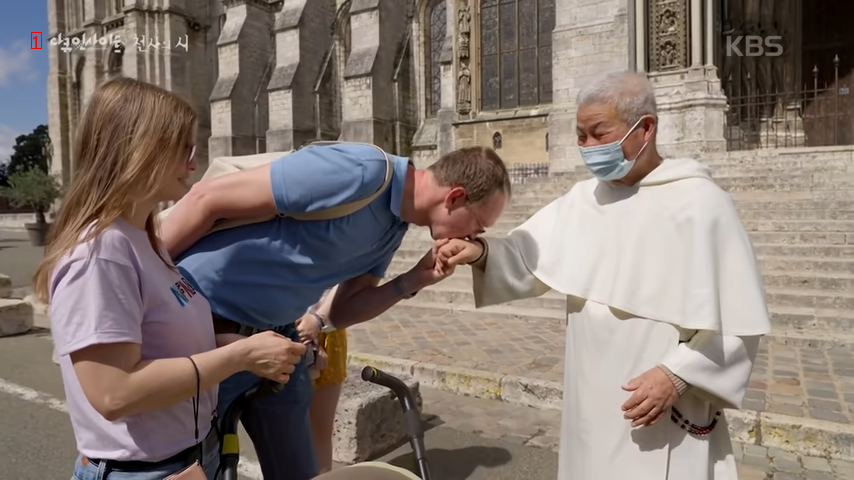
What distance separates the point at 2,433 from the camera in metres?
3.88

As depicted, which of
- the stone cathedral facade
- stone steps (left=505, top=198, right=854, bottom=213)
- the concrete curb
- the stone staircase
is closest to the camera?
the concrete curb

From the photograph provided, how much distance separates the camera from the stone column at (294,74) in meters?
19.7

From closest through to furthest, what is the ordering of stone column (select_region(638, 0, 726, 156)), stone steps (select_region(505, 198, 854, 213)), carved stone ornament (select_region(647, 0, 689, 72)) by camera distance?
stone steps (select_region(505, 198, 854, 213))
stone column (select_region(638, 0, 726, 156))
carved stone ornament (select_region(647, 0, 689, 72))

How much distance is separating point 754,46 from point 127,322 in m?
14.3

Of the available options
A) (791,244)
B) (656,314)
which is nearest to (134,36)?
(791,244)

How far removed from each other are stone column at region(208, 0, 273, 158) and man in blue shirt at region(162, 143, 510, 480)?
21.2 meters

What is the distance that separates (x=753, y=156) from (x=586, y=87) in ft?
29.2

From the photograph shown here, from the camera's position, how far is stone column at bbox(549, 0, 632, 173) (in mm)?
11867

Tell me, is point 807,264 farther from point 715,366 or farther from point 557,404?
point 715,366

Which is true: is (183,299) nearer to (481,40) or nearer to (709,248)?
(709,248)

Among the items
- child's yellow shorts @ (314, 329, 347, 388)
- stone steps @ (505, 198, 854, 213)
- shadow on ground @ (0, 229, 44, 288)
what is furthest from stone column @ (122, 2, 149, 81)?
child's yellow shorts @ (314, 329, 347, 388)

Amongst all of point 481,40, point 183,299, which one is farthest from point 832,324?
point 481,40

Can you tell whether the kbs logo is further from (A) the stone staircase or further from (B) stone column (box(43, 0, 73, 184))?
(B) stone column (box(43, 0, 73, 184))

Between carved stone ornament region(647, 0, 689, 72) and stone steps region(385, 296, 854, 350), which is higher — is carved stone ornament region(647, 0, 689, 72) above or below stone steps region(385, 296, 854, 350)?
above
